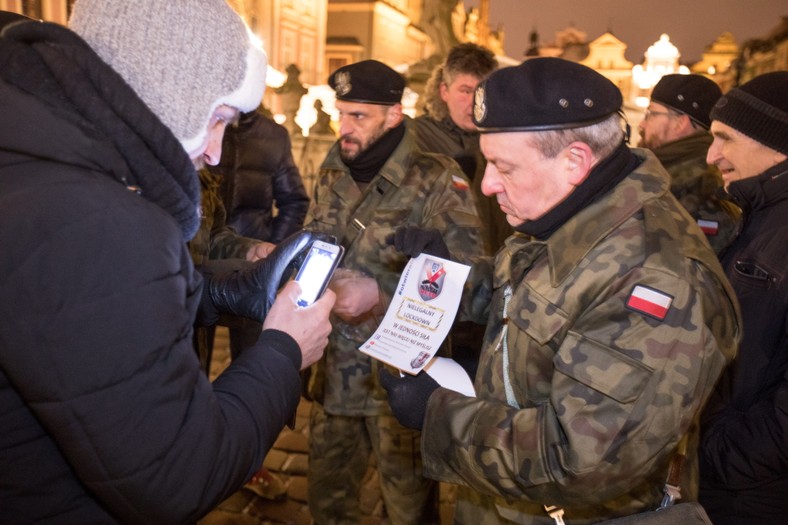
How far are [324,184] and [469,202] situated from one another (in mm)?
982

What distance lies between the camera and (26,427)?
1.18 m

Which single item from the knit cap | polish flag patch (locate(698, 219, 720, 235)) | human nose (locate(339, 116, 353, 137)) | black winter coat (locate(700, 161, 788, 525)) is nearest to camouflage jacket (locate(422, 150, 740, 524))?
black winter coat (locate(700, 161, 788, 525))

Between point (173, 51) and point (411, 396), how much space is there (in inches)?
47.3

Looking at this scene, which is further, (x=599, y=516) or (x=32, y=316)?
(x=599, y=516)

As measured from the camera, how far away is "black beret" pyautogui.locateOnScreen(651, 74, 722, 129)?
406cm

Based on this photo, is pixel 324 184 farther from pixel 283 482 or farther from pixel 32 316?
pixel 32 316

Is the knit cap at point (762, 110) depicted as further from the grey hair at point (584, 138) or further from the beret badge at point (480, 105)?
the beret badge at point (480, 105)

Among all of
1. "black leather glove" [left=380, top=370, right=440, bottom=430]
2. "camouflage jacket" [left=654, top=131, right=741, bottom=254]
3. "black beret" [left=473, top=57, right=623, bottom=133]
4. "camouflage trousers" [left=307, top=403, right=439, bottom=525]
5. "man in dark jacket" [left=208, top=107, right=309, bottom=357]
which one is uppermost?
"black beret" [left=473, top=57, right=623, bottom=133]

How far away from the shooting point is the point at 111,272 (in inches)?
42.6

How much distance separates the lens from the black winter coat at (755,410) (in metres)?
2.14

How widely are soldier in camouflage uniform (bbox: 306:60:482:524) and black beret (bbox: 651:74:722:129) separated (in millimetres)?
1892

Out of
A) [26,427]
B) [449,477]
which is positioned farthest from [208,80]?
[449,477]

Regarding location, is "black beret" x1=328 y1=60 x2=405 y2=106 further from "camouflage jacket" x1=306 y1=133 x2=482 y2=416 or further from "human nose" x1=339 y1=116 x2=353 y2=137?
"camouflage jacket" x1=306 y1=133 x2=482 y2=416

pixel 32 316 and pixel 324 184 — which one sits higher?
pixel 32 316
